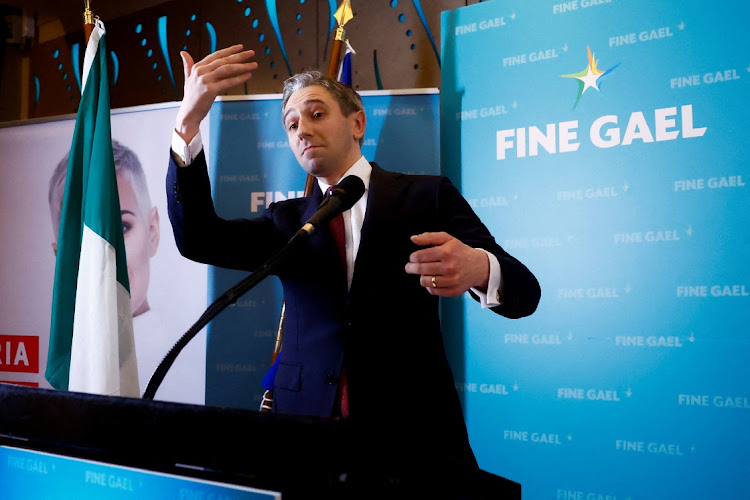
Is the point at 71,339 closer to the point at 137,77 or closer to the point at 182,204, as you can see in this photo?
the point at 182,204

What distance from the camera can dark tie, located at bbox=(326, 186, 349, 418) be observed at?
1.57 meters

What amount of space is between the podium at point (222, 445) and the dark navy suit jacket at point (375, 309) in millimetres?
802

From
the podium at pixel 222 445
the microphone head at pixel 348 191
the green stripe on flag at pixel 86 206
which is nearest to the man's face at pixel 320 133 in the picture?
the microphone head at pixel 348 191

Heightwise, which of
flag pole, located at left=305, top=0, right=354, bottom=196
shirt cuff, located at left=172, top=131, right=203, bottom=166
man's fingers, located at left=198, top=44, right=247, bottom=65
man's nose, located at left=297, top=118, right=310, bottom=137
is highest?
flag pole, located at left=305, top=0, right=354, bottom=196

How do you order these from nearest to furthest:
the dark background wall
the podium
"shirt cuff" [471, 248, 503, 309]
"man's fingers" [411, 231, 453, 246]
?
the podium
"man's fingers" [411, 231, 453, 246]
"shirt cuff" [471, 248, 503, 309]
the dark background wall

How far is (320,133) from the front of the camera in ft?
5.72

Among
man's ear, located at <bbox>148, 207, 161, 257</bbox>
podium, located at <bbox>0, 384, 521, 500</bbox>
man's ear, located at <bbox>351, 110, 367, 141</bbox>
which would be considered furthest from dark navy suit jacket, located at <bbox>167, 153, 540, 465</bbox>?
man's ear, located at <bbox>148, 207, 161, 257</bbox>

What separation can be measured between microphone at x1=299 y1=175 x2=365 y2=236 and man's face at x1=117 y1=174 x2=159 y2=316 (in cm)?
199

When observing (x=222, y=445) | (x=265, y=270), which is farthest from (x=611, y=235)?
(x=222, y=445)

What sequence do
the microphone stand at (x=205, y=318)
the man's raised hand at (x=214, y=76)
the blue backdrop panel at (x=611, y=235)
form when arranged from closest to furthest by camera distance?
the microphone stand at (x=205, y=318), the man's raised hand at (x=214, y=76), the blue backdrop panel at (x=611, y=235)

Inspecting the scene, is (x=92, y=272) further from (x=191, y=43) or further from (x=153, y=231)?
(x=191, y=43)

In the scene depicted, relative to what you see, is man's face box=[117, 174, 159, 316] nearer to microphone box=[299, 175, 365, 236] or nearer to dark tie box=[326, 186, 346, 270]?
dark tie box=[326, 186, 346, 270]

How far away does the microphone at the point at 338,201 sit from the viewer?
1.11 m

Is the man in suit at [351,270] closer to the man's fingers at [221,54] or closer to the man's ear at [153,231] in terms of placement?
the man's fingers at [221,54]
